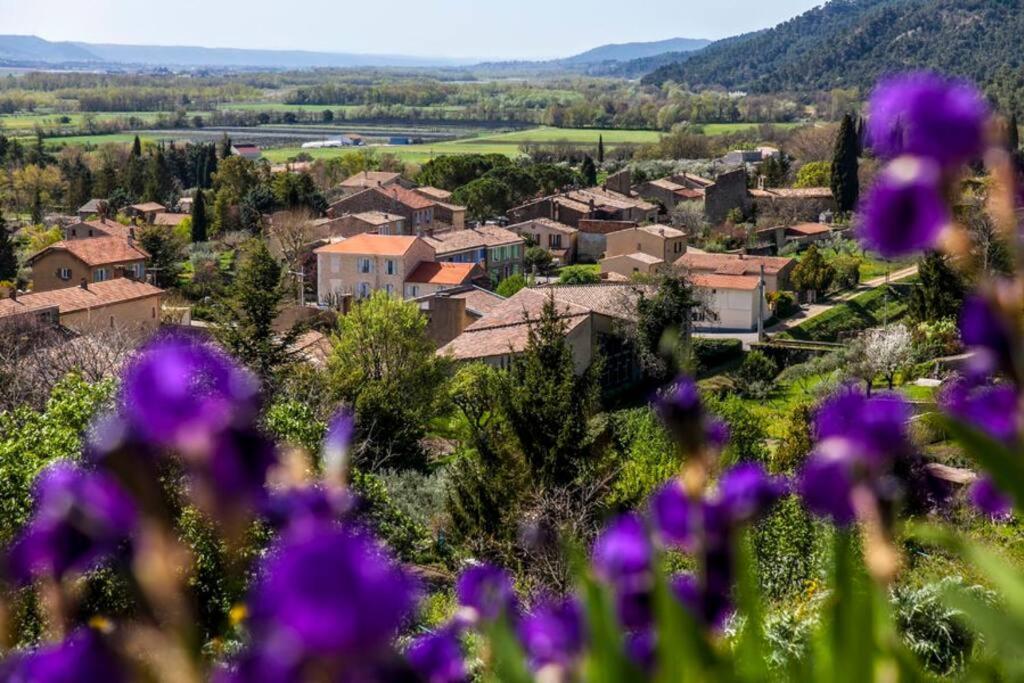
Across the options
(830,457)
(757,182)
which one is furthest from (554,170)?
(830,457)

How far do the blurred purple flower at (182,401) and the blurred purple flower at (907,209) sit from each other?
2.58ft

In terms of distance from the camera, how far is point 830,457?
161 cm

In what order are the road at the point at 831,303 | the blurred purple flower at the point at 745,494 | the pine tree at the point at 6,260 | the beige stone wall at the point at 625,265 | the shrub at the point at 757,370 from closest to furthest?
the blurred purple flower at the point at 745,494, the shrub at the point at 757,370, the road at the point at 831,303, the pine tree at the point at 6,260, the beige stone wall at the point at 625,265

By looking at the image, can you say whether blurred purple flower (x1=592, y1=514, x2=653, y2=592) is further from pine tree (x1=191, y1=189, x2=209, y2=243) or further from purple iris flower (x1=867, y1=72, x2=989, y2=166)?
pine tree (x1=191, y1=189, x2=209, y2=243)

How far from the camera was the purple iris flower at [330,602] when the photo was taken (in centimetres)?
94

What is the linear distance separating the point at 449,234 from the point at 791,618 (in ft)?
145

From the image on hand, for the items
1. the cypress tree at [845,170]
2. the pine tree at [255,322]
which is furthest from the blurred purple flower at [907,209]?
the cypress tree at [845,170]

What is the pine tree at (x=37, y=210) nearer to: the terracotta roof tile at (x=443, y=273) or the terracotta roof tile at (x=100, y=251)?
the terracotta roof tile at (x=100, y=251)

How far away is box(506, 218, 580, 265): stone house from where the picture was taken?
56.9m

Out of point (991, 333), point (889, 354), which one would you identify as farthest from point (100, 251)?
point (991, 333)

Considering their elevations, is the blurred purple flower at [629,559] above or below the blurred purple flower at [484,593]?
above

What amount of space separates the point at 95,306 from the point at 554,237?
26908 millimetres

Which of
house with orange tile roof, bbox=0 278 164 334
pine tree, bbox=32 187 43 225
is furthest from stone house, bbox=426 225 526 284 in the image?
pine tree, bbox=32 187 43 225

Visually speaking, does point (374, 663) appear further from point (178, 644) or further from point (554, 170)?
point (554, 170)
